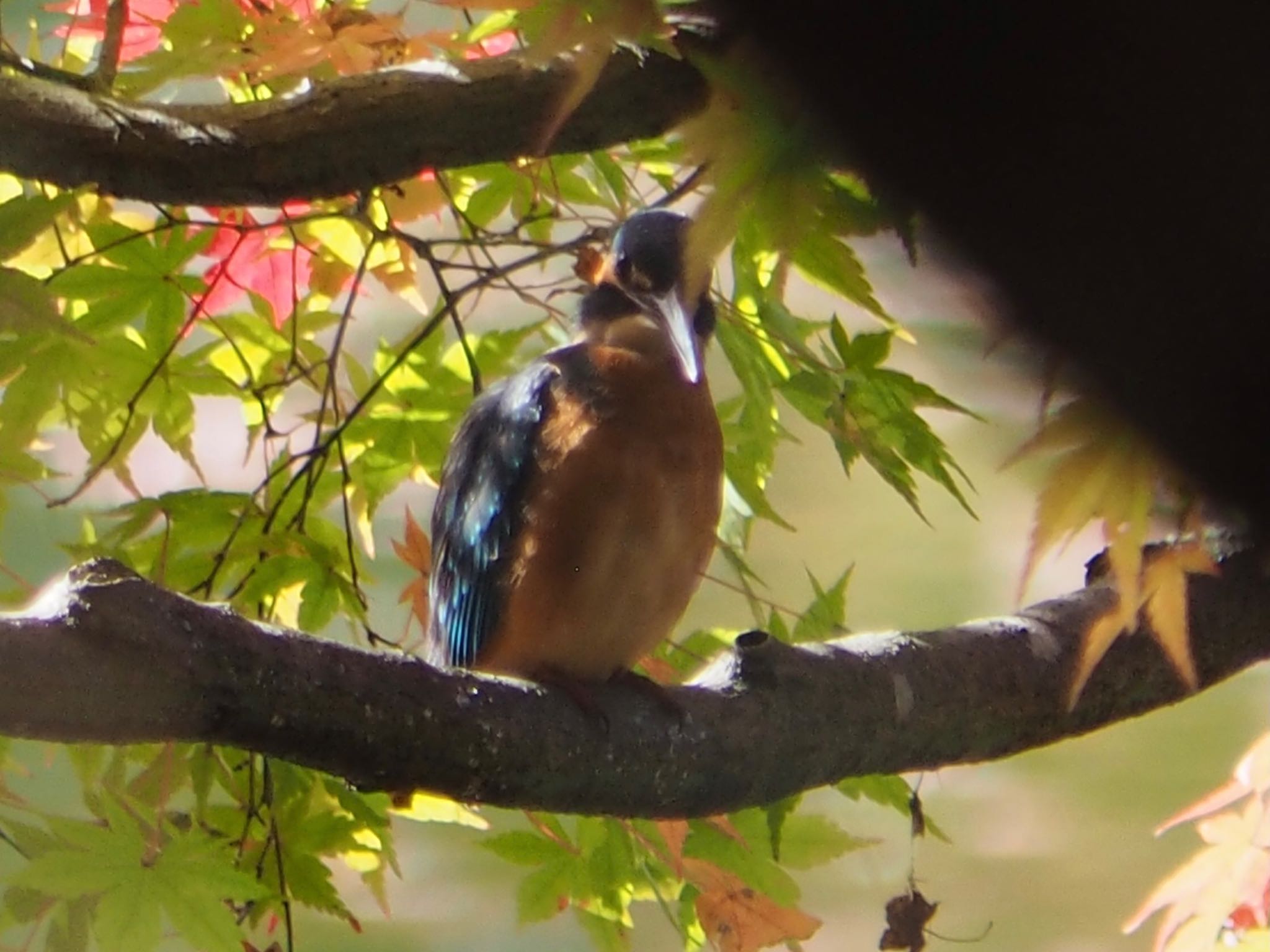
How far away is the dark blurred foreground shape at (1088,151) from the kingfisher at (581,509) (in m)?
0.78

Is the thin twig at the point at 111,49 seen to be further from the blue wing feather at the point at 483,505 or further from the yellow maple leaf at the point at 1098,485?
the yellow maple leaf at the point at 1098,485

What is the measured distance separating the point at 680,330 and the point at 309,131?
42 cm

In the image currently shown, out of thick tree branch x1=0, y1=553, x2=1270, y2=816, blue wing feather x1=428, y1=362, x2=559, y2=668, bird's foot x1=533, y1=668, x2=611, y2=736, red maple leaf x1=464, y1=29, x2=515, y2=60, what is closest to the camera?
thick tree branch x1=0, y1=553, x2=1270, y2=816

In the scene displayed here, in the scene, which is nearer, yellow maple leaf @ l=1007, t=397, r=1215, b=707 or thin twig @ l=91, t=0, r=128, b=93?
yellow maple leaf @ l=1007, t=397, r=1215, b=707

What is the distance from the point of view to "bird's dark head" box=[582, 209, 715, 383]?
122cm

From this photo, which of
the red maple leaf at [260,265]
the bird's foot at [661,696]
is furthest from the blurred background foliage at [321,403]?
the bird's foot at [661,696]

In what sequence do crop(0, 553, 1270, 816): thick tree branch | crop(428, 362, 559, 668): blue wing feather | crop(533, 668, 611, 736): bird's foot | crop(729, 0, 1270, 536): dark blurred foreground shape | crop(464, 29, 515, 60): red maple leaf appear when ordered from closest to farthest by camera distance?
crop(729, 0, 1270, 536): dark blurred foreground shape → crop(0, 553, 1270, 816): thick tree branch → crop(533, 668, 611, 736): bird's foot → crop(464, 29, 515, 60): red maple leaf → crop(428, 362, 559, 668): blue wing feather

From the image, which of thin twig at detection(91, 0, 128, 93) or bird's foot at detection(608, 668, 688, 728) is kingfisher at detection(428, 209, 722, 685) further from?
thin twig at detection(91, 0, 128, 93)

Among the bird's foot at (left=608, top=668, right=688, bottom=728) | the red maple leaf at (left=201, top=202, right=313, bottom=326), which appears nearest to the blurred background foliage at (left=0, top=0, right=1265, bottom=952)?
the red maple leaf at (left=201, top=202, right=313, bottom=326)

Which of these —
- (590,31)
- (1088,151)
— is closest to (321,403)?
(590,31)

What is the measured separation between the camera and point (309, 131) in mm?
868

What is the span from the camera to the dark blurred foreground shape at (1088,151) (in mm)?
316

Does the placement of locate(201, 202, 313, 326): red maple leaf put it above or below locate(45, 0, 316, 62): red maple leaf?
below

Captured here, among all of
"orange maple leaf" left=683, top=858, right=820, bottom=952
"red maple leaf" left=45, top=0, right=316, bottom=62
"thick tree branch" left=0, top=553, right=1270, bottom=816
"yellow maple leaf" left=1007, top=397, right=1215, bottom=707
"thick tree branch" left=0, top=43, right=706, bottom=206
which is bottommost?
"yellow maple leaf" left=1007, top=397, right=1215, bottom=707
